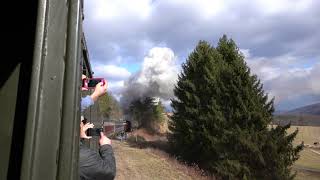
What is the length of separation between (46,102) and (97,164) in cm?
161

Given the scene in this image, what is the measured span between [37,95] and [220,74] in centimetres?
3964

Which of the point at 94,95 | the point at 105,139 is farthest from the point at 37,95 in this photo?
the point at 105,139

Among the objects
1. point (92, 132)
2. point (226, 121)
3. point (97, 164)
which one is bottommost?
point (97, 164)

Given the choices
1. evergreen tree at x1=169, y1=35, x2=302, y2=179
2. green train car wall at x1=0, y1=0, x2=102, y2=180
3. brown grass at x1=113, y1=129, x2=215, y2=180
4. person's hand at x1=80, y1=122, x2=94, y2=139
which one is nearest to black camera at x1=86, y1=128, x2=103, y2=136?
person's hand at x1=80, y1=122, x2=94, y2=139

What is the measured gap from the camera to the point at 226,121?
38.0 m

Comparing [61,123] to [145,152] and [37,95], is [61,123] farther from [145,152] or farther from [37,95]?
[145,152]

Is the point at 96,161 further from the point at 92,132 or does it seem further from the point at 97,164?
the point at 92,132

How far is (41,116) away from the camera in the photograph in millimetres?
1229

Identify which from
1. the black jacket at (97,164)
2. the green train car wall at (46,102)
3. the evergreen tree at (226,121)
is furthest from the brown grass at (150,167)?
the green train car wall at (46,102)

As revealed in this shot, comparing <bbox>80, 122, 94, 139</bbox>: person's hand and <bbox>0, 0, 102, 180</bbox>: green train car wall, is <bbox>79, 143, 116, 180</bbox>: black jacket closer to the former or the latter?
<bbox>80, 122, 94, 139</bbox>: person's hand

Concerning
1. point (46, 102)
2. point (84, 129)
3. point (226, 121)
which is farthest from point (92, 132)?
point (226, 121)

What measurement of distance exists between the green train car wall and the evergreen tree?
33508 millimetres

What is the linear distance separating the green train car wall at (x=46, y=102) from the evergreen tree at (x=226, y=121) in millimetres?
33508

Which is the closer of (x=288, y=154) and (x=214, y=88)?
(x=288, y=154)
